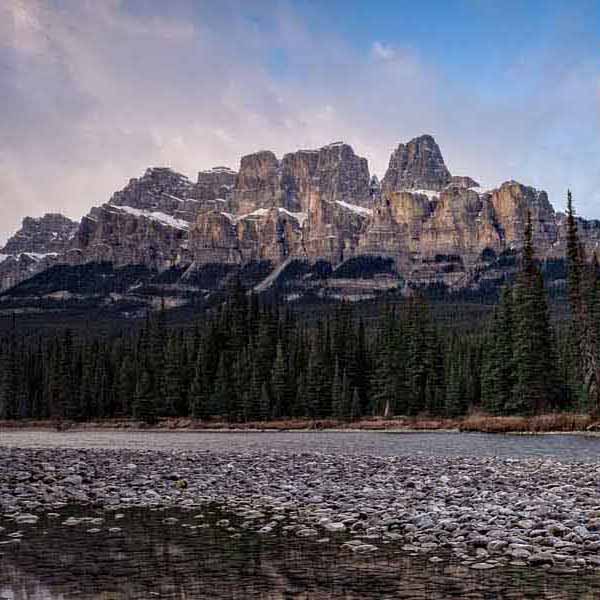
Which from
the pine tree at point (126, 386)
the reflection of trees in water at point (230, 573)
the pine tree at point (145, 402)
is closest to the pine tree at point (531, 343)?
the pine tree at point (145, 402)

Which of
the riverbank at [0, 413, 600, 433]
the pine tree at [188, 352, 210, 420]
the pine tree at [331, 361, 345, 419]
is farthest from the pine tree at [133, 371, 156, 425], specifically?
the pine tree at [331, 361, 345, 419]

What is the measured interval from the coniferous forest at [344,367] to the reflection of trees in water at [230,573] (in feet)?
146

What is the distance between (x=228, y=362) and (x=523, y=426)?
4638 cm

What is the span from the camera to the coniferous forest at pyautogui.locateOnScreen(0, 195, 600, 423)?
200ft

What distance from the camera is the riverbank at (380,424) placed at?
4906cm

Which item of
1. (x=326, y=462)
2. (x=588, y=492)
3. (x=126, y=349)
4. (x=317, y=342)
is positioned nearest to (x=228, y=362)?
(x=317, y=342)

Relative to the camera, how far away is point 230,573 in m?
10.1

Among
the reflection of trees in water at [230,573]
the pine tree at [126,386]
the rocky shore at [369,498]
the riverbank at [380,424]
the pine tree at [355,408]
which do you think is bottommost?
the reflection of trees in water at [230,573]

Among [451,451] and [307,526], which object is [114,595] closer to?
[307,526]

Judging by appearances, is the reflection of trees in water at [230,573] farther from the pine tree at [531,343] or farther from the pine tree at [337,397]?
the pine tree at [337,397]

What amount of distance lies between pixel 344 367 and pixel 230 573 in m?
77.9

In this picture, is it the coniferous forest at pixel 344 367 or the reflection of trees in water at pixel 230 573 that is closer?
the reflection of trees in water at pixel 230 573

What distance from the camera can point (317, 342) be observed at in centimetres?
8794

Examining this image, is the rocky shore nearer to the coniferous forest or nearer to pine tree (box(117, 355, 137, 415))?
the coniferous forest
